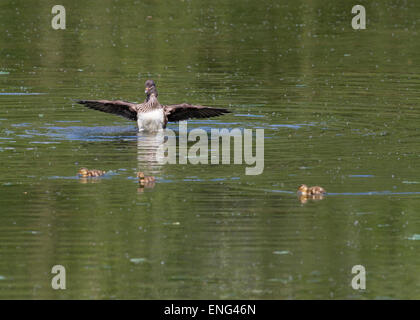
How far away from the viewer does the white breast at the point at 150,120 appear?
2100cm

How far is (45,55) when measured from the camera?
30.6 m

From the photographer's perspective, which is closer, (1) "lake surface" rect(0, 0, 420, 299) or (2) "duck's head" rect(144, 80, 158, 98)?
(1) "lake surface" rect(0, 0, 420, 299)

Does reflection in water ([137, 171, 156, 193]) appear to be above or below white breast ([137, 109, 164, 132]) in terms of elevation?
below

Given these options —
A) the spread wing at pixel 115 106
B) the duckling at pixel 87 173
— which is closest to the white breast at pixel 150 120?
the spread wing at pixel 115 106

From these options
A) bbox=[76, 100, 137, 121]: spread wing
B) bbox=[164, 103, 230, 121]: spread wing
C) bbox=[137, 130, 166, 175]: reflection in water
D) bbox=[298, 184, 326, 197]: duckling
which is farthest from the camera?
bbox=[76, 100, 137, 121]: spread wing

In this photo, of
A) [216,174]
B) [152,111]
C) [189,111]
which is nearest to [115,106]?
[152,111]

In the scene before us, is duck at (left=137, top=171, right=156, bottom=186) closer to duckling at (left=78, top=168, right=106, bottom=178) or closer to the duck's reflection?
the duck's reflection

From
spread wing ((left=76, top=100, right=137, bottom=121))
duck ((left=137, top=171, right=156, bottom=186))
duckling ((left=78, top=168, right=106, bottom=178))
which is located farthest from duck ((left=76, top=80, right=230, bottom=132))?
duck ((left=137, top=171, right=156, bottom=186))

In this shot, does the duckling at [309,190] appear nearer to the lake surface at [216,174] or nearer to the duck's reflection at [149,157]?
the lake surface at [216,174]

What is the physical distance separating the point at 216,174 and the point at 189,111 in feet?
16.8

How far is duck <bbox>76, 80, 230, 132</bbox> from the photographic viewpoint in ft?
68.9

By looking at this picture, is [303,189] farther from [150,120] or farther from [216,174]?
[150,120]

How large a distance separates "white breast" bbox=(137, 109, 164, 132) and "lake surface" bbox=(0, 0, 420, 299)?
1.22 ft
